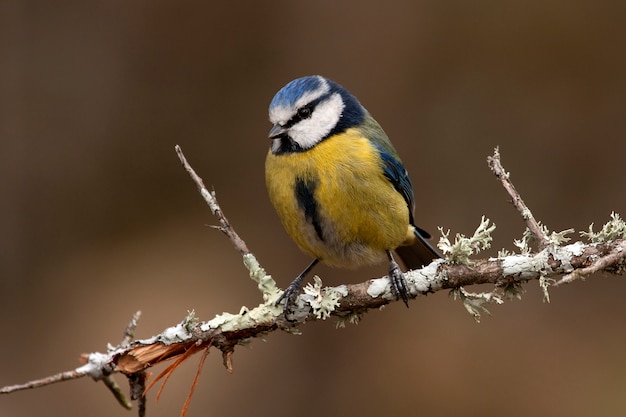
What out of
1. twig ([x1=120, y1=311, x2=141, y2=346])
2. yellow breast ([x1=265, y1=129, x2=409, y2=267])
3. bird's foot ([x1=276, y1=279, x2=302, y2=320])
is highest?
yellow breast ([x1=265, y1=129, x2=409, y2=267])

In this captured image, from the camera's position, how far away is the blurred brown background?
11.6ft

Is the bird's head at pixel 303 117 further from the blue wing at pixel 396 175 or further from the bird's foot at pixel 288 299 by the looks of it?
the bird's foot at pixel 288 299

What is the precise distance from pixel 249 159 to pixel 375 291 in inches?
77.2

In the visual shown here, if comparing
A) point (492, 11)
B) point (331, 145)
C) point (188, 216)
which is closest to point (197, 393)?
point (188, 216)

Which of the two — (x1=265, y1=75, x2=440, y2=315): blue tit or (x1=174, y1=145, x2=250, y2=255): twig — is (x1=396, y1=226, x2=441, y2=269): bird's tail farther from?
(x1=174, y1=145, x2=250, y2=255): twig

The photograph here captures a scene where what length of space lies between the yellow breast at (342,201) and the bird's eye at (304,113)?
11 centimetres

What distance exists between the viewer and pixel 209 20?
381 cm

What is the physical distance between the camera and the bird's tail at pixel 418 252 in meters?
2.60

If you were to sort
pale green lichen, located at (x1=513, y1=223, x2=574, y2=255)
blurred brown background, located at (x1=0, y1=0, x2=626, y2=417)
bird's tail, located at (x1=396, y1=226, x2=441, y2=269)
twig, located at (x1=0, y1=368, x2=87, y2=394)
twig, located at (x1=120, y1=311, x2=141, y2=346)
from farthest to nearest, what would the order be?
blurred brown background, located at (x1=0, y1=0, x2=626, y2=417)
bird's tail, located at (x1=396, y1=226, x2=441, y2=269)
twig, located at (x1=120, y1=311, x2=141, y2=346)
pale green lichen, located at (x1=513, y1=223, x2=574, y2=255)
twig, located at (x1=0, y1=368, x2=87, y2=394)

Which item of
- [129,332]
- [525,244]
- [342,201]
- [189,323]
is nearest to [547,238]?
[525,244]

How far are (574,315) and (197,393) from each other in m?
1.69

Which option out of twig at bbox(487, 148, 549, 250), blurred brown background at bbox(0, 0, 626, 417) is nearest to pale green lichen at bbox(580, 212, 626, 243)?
twig at bbox(487, 148, 549, 250)

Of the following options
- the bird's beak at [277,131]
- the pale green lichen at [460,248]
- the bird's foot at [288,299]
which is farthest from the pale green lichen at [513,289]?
the bird's beak at [277,131]

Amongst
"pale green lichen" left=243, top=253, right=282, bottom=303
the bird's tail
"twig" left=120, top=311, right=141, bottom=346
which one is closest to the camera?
"twig" left=120, top=311, right=141, bottom=346
